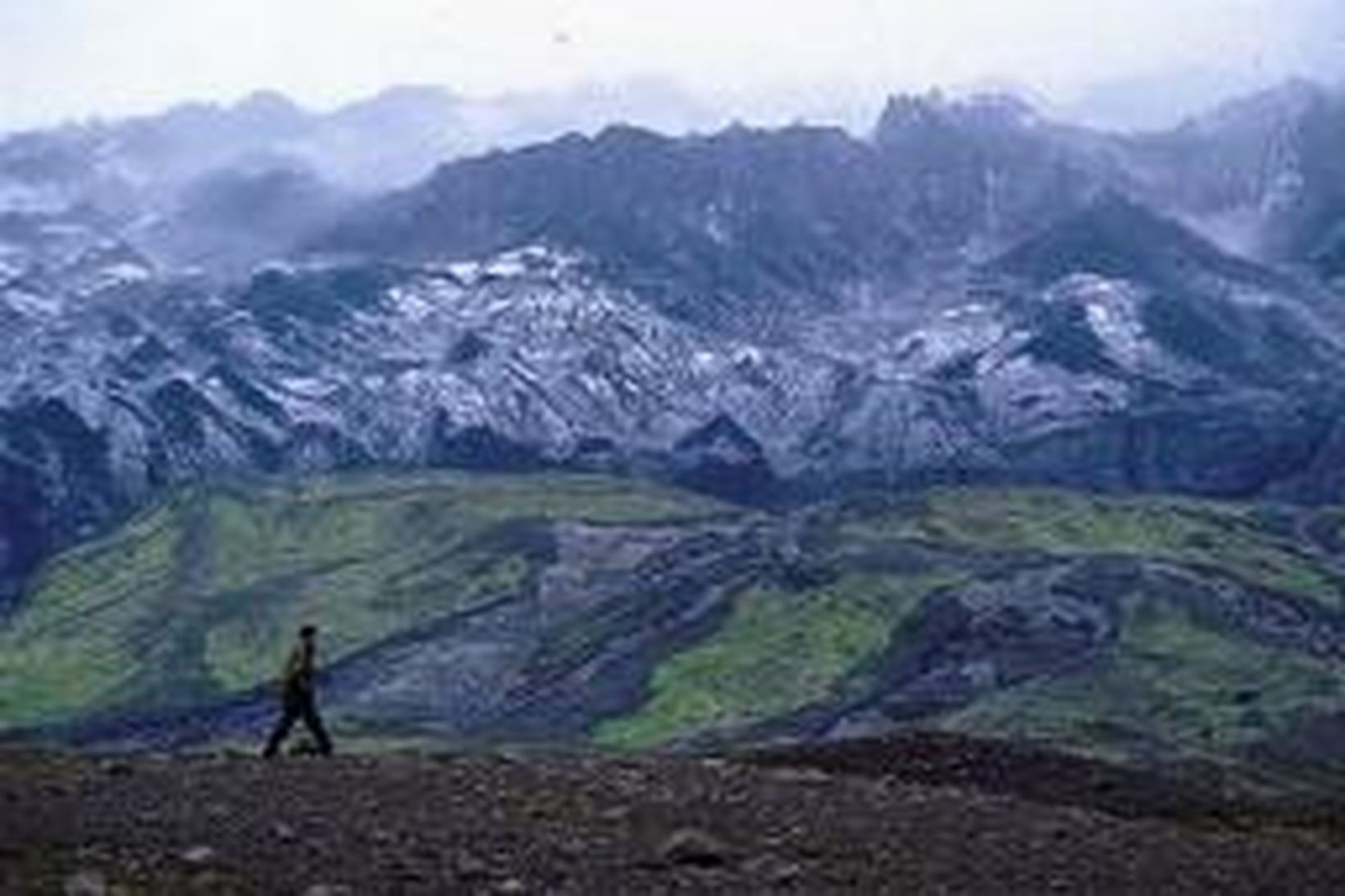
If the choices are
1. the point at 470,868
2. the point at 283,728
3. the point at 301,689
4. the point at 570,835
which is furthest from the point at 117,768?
the point at 470,868

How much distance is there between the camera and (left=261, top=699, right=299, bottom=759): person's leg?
54.7 m

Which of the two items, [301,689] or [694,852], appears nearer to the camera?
[694,852]

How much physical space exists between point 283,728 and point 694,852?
770 inches

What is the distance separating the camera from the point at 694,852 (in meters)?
38.5

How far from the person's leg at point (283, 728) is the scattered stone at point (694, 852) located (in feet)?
53.7

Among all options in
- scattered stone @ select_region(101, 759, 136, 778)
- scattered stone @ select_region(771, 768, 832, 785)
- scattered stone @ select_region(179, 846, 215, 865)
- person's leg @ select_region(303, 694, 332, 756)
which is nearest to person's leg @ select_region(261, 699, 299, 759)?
person's leg @ select_region(303, 694, 332, 756)

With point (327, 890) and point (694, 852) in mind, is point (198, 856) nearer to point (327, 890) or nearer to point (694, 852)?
point (327, 890)

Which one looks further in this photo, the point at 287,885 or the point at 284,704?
the point at 284,704

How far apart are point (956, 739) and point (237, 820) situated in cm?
2419

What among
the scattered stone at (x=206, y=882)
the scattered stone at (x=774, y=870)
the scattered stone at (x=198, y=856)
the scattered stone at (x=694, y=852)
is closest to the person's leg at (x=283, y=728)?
the scattered stone at (x=198, y=856)

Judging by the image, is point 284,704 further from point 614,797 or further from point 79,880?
point 79,880

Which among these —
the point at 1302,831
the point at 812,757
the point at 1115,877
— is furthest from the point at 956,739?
the point at 1115,877

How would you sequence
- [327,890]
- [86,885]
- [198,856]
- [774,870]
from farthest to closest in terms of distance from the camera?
1. [774,870]
2. [198,856]
3. [327,890]
4. [86,885]

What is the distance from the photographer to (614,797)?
44438mm
